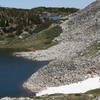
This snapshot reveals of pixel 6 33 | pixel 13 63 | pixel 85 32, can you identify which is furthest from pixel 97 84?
pixel 6 33

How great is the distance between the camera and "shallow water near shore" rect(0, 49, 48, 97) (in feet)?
204

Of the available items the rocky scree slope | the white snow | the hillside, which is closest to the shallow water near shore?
the rocky scree slope

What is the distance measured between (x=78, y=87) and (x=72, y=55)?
39.4 metres

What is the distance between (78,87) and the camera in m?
56.3

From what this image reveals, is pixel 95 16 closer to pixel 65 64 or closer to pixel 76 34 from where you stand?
pixel 76 34

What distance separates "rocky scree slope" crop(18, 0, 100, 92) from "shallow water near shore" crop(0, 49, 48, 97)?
2.76m

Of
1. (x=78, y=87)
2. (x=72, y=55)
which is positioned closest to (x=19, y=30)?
(x=72, y=55)

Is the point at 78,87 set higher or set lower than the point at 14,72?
lower

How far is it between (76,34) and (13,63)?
30.6 metres

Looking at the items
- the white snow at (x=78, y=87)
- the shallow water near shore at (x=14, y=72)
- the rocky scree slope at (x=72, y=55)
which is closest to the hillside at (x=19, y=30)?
the shallow water near shore at (x=14, y=72)

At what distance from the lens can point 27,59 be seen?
10794cm

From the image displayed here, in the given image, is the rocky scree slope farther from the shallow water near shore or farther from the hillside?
the hillside

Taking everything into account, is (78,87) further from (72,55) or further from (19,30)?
(19,30)

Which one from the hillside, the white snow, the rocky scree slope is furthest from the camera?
the hillside
